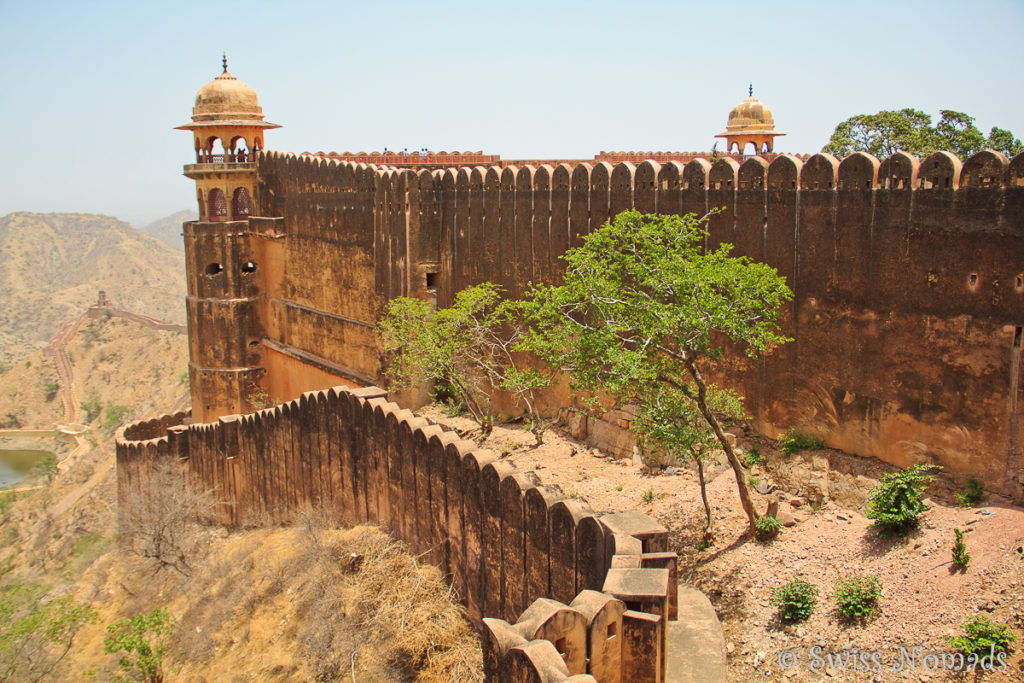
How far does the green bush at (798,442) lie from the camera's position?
9117 mm

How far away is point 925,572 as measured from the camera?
6719mm

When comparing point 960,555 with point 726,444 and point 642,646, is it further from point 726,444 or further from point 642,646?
point 642,646

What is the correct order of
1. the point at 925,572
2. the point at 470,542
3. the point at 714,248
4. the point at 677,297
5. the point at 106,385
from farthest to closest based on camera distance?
the point at 106,385
the point at 714,248
the point at 677,297
the point at 470,542
the point at 925,572

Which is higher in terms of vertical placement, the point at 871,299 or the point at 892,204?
the point at 892,204

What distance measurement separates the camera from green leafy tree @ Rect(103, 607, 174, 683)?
9827 millimetres

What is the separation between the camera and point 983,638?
5.55 metres

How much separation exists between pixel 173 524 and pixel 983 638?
11629mm

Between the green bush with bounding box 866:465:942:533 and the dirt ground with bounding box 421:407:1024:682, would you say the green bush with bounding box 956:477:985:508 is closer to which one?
the dirt ground with bounding box 421:407:1024:682

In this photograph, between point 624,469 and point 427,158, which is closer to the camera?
point 624,469

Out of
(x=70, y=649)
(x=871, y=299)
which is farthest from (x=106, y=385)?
(x=871, y=299)

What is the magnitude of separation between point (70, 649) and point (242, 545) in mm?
2651

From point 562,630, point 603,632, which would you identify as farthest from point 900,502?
point 562,630

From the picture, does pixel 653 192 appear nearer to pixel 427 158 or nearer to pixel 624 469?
pixel 624 469

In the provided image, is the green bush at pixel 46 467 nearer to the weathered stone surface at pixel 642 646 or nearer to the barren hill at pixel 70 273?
the barren hill at pixel 70 273
